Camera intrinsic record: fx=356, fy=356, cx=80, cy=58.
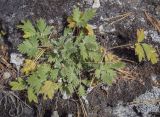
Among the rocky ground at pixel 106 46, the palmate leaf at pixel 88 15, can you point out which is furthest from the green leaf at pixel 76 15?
the rocky ground at pixel 106 46

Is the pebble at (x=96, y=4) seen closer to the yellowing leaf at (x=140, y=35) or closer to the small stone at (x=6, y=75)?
the yellowing leaf at (x=140, y=35)

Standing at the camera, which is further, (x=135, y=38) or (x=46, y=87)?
(x=135, y=38)

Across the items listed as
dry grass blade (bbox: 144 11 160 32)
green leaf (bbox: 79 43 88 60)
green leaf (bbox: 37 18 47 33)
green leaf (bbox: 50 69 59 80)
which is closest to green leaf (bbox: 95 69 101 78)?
green leaf (bbox: 79 43 88 60)

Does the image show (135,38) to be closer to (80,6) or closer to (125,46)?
(125,46)

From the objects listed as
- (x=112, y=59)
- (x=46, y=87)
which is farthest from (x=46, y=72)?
(x=112, y=59)

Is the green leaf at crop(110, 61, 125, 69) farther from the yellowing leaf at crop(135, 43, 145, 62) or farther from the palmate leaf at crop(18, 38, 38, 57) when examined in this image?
the palmate leaf at crop(18, 38, 38, 57)
